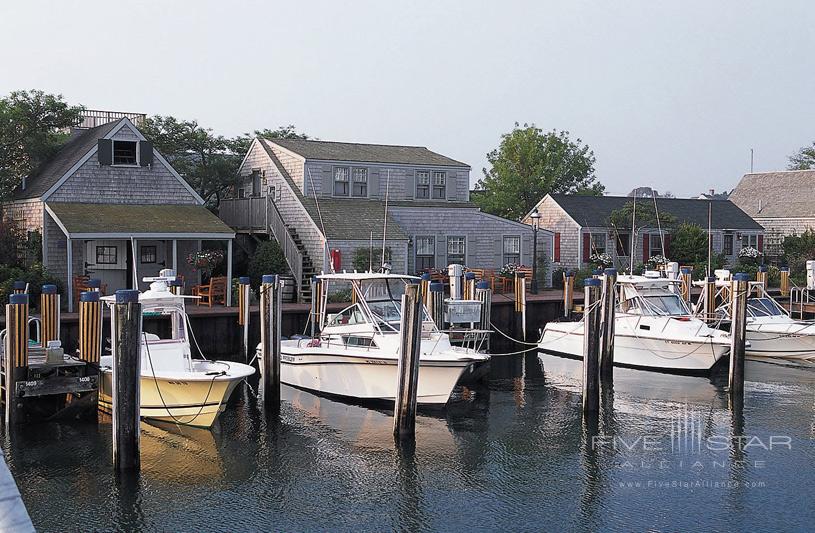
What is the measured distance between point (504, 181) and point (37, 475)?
4785cm

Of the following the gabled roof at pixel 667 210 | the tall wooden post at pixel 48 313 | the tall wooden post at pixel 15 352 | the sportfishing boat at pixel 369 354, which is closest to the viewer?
the tall wooden post at pixel 15 352

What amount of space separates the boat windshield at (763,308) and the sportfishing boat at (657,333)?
3.26 metres

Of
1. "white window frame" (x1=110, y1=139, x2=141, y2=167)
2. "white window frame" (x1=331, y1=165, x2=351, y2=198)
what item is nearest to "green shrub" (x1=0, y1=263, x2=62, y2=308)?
"white window frame" (x1=110, y1=139, x2=141, y2=167)

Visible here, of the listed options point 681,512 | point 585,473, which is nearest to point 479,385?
point 585,473

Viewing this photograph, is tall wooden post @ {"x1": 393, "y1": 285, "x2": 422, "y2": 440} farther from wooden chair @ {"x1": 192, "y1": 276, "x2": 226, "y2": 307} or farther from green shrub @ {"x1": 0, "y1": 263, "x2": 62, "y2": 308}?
green shrub @ {"x1": 0, "y1": 263, "x2": 62, "y2": 308}

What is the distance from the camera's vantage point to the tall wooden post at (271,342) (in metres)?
19.6

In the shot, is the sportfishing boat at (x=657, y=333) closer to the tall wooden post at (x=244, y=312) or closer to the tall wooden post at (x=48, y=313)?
the tall wooden post at (x=244, y=312)

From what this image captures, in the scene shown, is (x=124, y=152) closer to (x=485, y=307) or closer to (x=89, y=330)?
(x=485, y=307)

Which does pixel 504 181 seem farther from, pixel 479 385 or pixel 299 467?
pixel 299 467

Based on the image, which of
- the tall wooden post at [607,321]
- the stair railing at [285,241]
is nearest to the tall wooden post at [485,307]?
the tall wooden post at [607,321]

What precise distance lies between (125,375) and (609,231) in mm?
34272

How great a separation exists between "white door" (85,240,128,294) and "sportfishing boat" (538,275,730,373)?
52.4 ft

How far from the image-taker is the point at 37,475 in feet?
49.2

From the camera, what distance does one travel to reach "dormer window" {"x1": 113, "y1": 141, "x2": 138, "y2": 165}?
108ft
